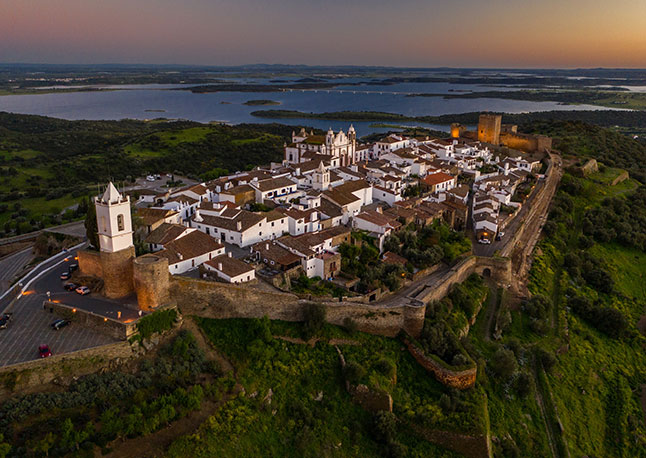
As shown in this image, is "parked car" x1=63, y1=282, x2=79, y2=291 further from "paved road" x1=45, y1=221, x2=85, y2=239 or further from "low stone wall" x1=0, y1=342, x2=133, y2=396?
"paved road" x1=45, y1=221, x2=85, y2=239

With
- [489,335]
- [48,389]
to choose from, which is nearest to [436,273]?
[489,335]

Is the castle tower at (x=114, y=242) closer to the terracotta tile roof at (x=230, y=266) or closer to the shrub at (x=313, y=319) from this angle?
the terracotta tile roof at (x=230, y=266)

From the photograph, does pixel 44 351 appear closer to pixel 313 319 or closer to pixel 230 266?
pixel 230 266

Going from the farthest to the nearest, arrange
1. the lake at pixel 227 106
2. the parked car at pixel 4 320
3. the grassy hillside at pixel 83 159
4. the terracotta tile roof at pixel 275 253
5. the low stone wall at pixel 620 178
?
the lake at pixel 227 106
the low stone wall at pixel 620 178
the grassy hillside at pixel 83 159
the terracotta tile roof at pixel 275 253
the parked car at pixel 4 320

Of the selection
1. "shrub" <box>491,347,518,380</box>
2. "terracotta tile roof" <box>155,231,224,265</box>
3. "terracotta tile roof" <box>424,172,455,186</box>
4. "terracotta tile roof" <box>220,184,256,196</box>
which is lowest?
"shrub" <box>491,347,518,380</box>

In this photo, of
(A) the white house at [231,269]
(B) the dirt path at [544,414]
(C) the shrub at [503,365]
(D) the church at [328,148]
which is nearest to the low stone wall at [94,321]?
(A) the white house at [231,269]

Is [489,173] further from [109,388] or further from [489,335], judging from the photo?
[109,388]

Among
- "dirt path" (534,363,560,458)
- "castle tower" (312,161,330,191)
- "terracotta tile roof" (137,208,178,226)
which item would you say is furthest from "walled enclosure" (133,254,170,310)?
"castle tower" (312,161,330,191)
